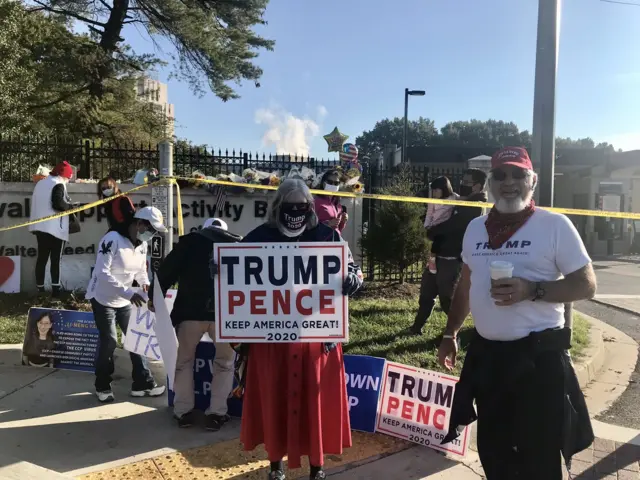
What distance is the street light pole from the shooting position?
166 inches

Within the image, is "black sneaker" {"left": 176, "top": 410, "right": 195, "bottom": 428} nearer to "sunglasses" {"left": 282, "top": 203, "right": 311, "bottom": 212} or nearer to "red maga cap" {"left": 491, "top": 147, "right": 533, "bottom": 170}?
"sunglasses" {"left": 282, "top": 203, "right": 311, "bottom": 212}

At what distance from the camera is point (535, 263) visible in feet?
7.81

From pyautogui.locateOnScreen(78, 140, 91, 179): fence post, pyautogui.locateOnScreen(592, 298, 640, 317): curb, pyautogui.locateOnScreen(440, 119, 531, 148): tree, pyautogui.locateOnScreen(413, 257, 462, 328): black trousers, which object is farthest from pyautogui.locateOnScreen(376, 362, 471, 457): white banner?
pyautogui.locateOnScreen(440, 119, 531, 148): tree

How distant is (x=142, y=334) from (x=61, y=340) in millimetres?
1163

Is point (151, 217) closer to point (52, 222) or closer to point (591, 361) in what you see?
point (52, 222)

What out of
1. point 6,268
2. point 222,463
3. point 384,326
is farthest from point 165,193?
point 6,268

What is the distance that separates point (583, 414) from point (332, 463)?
1670 mm

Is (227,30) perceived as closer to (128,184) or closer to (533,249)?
(128,184)

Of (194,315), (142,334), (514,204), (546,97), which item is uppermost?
(546,97)

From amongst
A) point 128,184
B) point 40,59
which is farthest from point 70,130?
point 128,184

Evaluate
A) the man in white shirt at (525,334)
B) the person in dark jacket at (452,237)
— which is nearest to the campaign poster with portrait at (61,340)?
the person in dark jacket at (452,237)

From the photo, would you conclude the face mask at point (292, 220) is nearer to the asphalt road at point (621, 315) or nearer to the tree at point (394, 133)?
the asphalt road at point (621, 315)

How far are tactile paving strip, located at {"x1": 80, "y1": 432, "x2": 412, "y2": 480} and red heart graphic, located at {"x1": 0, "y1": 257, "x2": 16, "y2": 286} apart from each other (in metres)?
5.82

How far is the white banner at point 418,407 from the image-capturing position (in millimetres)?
3629
